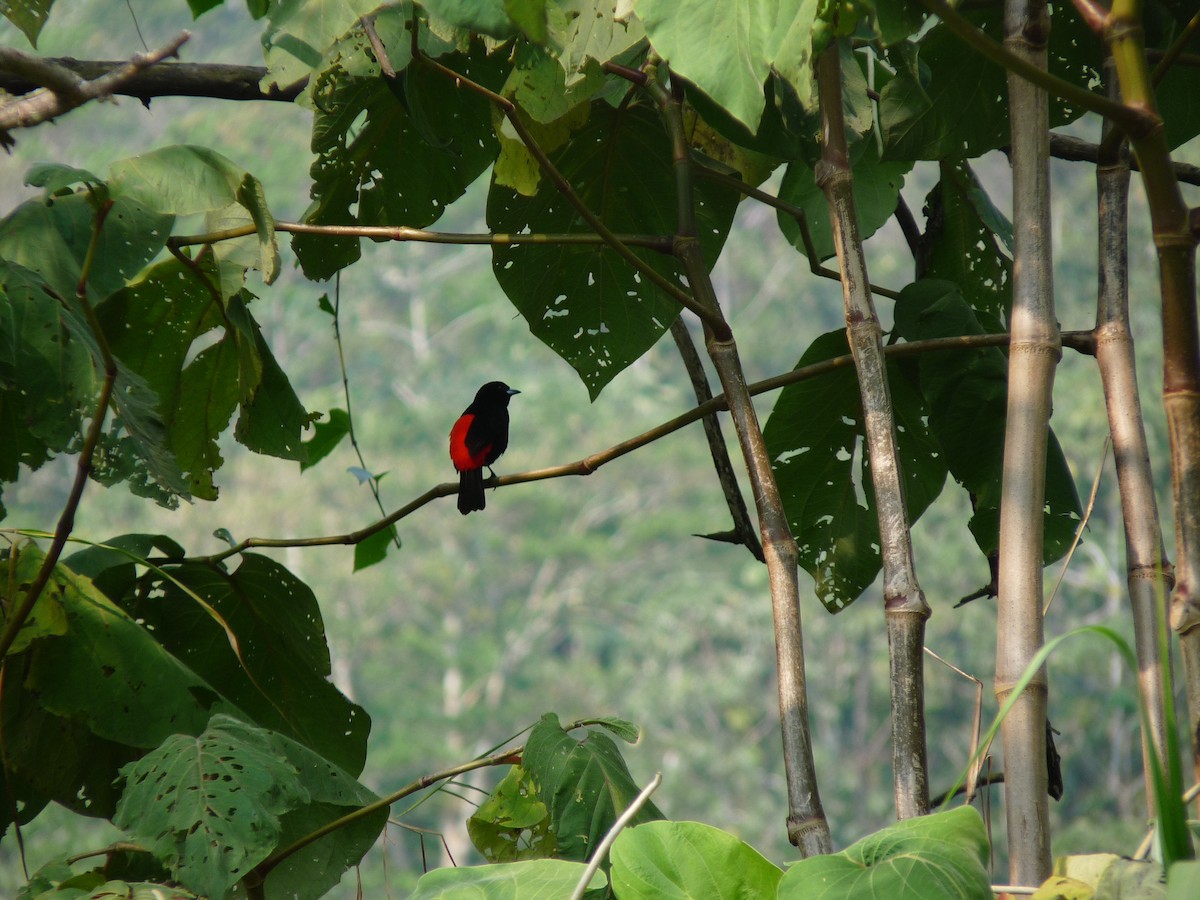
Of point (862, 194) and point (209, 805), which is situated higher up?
point (862, 194)

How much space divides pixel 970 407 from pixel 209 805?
0.83 m

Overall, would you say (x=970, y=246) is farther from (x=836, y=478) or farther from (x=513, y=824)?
(x=513, y=824)

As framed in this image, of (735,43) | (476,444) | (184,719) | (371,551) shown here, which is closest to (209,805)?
(184,719)

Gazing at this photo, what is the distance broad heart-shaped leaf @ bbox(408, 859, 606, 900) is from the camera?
62 centimetres

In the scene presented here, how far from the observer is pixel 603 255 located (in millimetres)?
1470

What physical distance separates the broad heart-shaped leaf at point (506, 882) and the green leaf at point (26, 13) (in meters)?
0.97

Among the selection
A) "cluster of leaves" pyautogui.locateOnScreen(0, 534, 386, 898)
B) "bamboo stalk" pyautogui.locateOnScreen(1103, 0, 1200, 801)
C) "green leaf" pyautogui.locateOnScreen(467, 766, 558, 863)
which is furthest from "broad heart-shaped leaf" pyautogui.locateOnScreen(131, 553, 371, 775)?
"bamboo stalk" pyautogui.locateOnScreen(1103, 0, 1200, 801)

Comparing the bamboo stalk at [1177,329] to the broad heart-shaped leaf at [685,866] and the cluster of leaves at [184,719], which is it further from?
the cluster of leaves at [184,719]

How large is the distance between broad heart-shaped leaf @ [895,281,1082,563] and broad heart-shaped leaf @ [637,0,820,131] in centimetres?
61

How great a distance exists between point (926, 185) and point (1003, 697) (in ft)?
56.5

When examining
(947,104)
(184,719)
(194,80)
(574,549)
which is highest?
(574,549)

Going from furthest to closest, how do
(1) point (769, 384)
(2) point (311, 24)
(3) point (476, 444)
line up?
(3) point (476, 444) < (1) point (769, 384) < (2) point (311, 24)

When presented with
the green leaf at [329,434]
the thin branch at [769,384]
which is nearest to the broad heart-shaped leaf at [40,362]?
the thin branch at [769,384]

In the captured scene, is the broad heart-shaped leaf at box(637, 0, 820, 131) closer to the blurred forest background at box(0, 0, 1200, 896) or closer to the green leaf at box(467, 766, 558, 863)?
the green leaf at box(467, 766, 558, 863)
